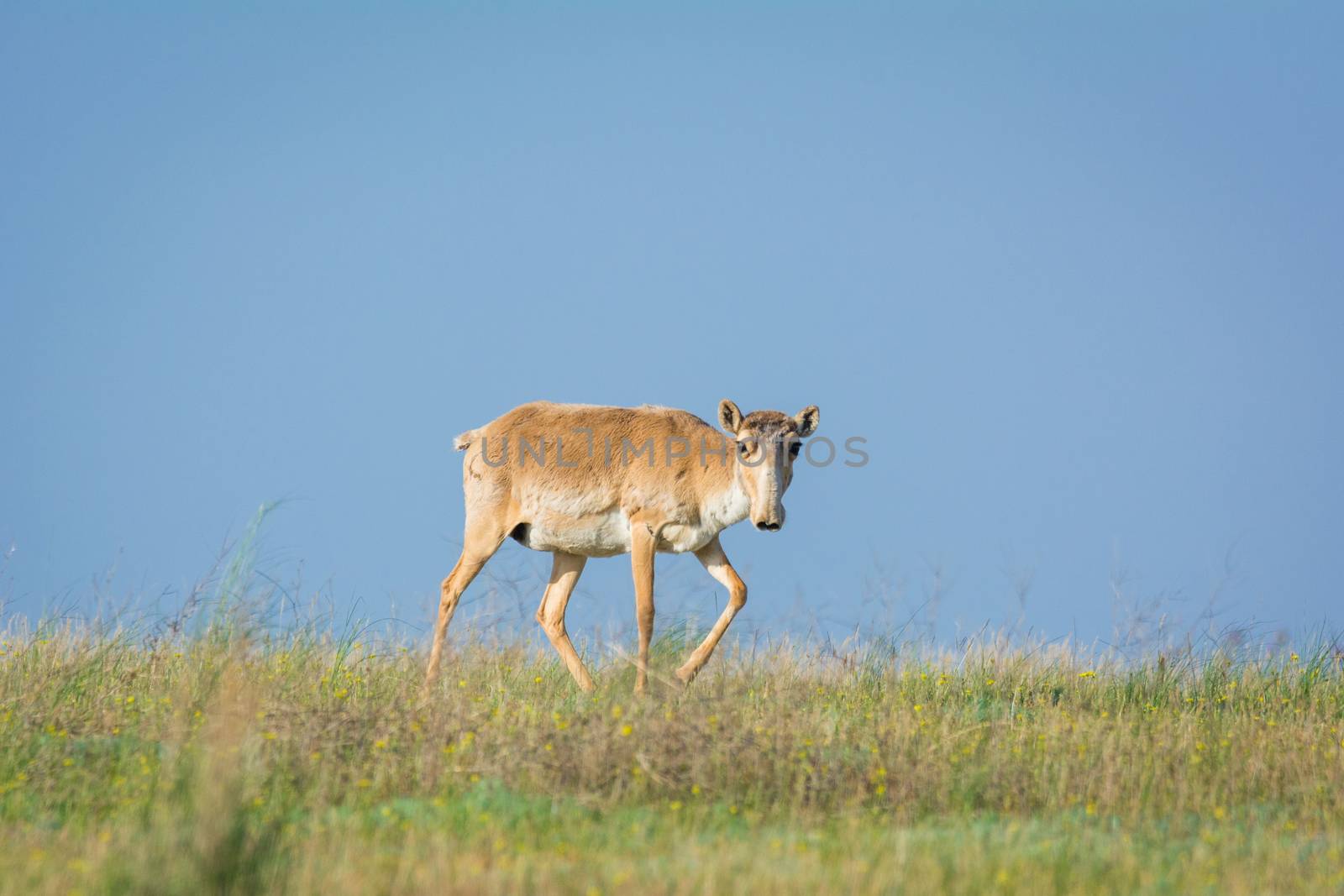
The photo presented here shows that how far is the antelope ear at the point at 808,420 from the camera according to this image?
14.1m

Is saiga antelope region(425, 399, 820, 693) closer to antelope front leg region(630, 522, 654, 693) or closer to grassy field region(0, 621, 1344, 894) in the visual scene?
antelope front leg region(630, 522, 654, 693)

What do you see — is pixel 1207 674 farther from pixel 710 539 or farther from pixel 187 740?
pixel 187 740

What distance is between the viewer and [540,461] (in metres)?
14.3

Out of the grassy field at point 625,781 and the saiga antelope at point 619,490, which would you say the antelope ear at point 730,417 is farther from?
the grassy field at point 625,781

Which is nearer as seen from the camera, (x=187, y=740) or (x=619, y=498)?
(x=187, y=740)

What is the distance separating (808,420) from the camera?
14234mm

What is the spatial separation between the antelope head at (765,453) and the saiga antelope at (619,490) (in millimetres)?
14

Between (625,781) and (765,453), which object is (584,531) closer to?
(765,453)

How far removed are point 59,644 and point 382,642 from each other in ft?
10.3

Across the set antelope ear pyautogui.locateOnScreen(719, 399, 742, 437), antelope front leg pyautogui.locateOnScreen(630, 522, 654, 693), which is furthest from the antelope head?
antelope front leg pyautogui.locateOnScreen(630, 522, 654, 693)

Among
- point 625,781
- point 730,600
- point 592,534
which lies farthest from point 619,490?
point 625,781

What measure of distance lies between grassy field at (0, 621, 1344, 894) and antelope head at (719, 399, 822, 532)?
1580mm

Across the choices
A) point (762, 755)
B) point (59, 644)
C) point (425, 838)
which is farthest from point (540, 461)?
point (425, 838)

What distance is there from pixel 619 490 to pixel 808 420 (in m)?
2.23
